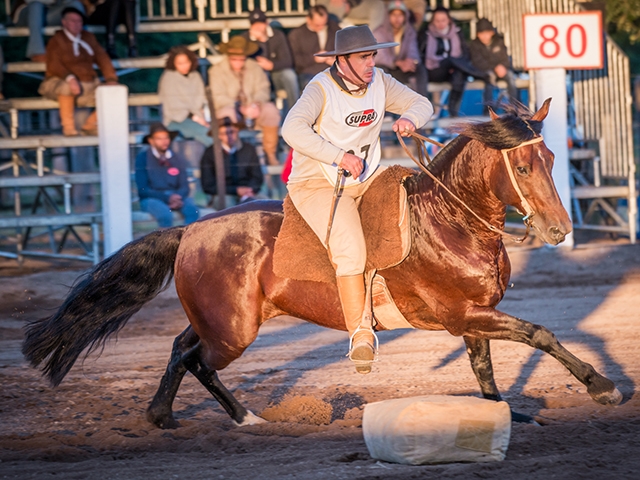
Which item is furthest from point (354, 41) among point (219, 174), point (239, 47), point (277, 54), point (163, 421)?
point (277, 54)

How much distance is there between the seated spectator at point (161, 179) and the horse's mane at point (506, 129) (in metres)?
6.27

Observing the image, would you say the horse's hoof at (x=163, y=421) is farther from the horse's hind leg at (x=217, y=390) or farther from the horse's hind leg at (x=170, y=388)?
the horse's hind leg at (x=217, y=390)

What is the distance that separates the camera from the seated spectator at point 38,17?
44.4 ft

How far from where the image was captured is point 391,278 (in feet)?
17.6

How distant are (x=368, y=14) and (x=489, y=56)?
6.56 feet

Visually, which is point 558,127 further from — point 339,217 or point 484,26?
point 339,217

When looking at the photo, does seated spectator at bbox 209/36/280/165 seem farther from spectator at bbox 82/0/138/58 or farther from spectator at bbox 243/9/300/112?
spectator at bbox 82/0/138/58

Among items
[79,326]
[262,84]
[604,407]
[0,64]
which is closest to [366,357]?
[604,407]

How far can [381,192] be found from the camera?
5.39m

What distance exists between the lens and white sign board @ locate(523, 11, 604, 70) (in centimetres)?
1198

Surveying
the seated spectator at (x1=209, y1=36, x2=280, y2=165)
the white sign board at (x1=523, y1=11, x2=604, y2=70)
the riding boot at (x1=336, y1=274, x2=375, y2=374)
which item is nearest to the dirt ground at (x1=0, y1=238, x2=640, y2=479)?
the riding boot at (x1=336, y1=274, x2=375, y2=374)

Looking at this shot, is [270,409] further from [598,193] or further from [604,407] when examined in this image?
[598,193]

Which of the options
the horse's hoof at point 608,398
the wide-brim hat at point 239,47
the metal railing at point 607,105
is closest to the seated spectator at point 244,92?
the wide-brim hat at point 239,47

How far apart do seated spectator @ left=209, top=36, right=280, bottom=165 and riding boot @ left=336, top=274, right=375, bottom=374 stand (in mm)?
6753
